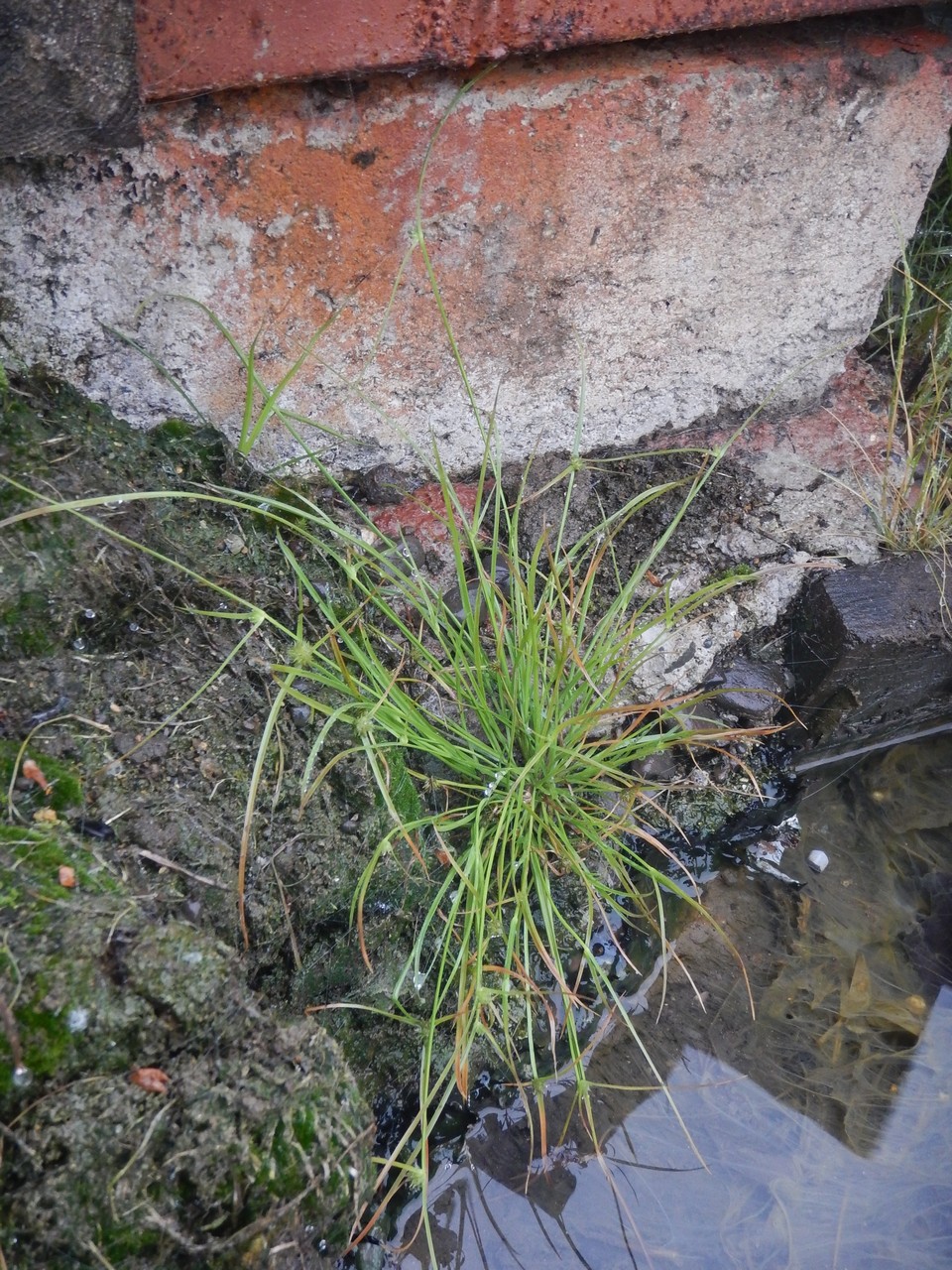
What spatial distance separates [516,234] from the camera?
1.81 metres

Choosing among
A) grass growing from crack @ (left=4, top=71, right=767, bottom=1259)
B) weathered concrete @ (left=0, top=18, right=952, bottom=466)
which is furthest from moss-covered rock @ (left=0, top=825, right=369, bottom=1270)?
weathered concrete @ (left=0, top=18, right=952, bottom=466)

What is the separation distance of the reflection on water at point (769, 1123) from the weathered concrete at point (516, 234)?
4.11 ft

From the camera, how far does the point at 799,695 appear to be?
221cm

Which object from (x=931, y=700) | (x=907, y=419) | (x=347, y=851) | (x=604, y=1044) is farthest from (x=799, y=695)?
(x=347, y=851)

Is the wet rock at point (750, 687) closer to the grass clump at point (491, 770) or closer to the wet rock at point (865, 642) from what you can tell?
the wet rock at point (865, 642)

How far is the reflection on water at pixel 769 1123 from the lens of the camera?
1.58 m

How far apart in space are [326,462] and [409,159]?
24.5 inches

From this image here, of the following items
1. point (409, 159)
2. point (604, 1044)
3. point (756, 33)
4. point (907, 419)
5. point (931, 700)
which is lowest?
Result: point (604, 1044)

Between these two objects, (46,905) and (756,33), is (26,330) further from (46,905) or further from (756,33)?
(756,33)

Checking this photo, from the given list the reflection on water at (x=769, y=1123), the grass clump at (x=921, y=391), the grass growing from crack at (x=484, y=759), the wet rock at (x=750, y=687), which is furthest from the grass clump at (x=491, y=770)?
the grass clump at (x=921, y=391)

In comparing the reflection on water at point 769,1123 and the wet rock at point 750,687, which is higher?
the wet rock at point 750,687

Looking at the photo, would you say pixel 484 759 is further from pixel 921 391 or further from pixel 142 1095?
pixel 921 391

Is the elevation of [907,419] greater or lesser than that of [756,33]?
lesser

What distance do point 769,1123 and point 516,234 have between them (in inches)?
72.5
